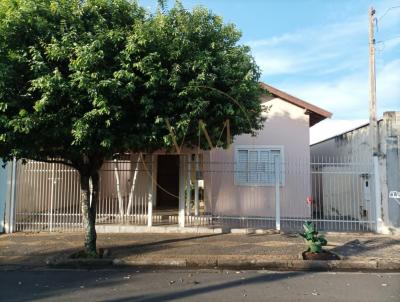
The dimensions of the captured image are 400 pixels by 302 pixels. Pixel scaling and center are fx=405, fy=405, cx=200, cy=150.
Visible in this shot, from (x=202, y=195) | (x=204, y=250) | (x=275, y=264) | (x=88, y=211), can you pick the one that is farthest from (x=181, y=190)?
(x=275, y=264)

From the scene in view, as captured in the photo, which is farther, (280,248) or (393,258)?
(280,248)

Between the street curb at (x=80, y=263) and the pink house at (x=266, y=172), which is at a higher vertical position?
the pink house at (x=266, y=172)

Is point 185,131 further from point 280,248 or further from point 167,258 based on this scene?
point 280,248

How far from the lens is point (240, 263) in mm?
8070

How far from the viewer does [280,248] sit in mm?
9109

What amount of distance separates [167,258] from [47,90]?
4.01 metres

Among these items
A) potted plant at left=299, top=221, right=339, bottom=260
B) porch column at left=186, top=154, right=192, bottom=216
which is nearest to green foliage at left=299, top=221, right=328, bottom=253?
potted plant at left=299, top=221, right=339, bottom=260

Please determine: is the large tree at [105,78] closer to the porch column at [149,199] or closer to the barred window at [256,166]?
the porch column at [149,199]

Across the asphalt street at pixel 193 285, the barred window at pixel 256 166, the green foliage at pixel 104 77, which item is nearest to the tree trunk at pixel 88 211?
the green foliage at pixel 104 77

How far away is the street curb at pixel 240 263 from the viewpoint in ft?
25.8

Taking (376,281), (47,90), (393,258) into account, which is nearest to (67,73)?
(47,90)

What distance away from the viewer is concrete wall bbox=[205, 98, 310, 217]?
1347 centimetres

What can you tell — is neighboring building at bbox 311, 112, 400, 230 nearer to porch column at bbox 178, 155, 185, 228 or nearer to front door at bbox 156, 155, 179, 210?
porch column at bbox 178, 155, 185, 228

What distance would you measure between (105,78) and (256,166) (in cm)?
765
